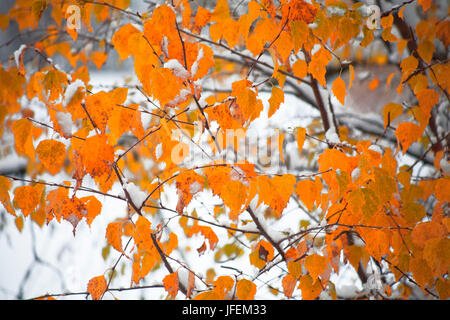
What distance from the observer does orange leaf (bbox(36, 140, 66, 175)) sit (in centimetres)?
70

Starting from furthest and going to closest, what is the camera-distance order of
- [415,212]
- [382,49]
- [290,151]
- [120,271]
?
1. [120,271]
2. [290,151]
3. [382,49]
4. [415,212]

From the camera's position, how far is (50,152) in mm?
706

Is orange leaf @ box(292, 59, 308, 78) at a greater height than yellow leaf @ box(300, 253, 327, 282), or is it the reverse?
orange leaf @ box(292, 59, 308, 78)

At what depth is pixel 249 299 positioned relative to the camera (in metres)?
0.85

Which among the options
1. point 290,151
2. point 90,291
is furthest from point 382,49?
point 90,291

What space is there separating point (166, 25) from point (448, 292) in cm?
97

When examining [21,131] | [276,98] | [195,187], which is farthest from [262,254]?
[21,131]

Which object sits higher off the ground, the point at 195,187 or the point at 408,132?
the point at 408,132

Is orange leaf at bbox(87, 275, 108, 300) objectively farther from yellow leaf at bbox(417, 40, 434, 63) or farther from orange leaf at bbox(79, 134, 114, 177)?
yellow leaf at bbox(417, 40, 434, 63)

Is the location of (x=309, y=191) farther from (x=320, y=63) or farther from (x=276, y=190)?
(x=320, y=63)

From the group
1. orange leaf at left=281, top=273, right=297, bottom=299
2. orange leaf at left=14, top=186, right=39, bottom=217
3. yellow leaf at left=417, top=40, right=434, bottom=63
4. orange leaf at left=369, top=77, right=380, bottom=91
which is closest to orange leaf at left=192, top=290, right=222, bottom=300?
orange leaf at left=281, top=273, right=297, bottom=299

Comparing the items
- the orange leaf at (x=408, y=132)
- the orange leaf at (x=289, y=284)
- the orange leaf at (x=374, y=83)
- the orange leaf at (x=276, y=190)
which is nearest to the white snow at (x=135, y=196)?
the orange leaf at (x=276, y=190)

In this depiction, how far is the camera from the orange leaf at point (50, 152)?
0.70 meters
